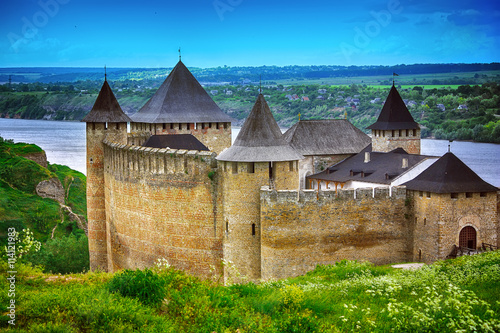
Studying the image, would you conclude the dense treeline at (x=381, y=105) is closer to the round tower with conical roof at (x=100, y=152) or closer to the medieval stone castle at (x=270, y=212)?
the round tower with conical roof at (x=100, y=152)

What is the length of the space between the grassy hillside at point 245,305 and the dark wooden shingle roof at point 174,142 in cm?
1286

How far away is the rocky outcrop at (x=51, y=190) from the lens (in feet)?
132

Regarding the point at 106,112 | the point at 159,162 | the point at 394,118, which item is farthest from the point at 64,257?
the point at 394,118

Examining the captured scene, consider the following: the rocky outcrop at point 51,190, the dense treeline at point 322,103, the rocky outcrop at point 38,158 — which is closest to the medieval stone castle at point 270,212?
the rocky outcrop at point 51,190

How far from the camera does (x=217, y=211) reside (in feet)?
71.1

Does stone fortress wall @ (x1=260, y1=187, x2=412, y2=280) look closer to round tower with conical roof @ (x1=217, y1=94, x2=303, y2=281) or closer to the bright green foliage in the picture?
round tower with conical roof @ (x1=217, y1=94, x2=303, y2=281)

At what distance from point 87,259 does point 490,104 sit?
50.5 meters

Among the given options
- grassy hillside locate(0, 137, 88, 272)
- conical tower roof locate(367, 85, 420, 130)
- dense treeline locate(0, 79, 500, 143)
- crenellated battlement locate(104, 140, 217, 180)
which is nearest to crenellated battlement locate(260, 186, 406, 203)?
crenellated battlement locate(104, 140, 217, 180)

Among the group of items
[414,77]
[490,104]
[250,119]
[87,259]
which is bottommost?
[87,259]

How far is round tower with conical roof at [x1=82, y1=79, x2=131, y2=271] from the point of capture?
27.3 meters

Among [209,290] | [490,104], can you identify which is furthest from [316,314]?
[490,104]

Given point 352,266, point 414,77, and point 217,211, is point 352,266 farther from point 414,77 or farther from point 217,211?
point 414,77

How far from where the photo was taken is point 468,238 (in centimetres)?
2120

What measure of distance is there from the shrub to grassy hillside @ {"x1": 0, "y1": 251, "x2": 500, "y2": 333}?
2 centimetres
